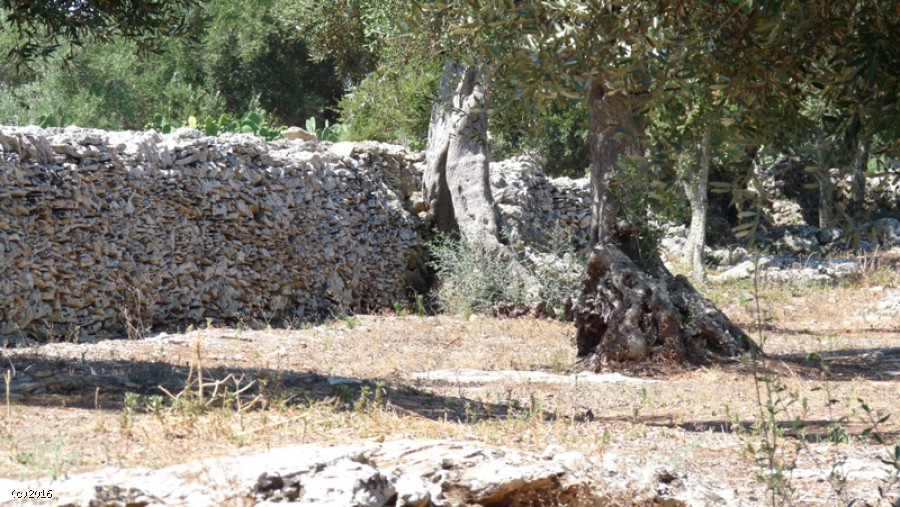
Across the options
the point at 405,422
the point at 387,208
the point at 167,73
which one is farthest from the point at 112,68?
the point at 405,422

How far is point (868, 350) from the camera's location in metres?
9.74

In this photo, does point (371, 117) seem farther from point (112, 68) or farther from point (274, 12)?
point (112, 68)

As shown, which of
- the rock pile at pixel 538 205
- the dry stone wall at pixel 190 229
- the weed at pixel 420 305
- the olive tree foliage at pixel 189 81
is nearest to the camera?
the dry stone wall at pixel 190 229

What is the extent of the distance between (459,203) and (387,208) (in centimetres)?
101

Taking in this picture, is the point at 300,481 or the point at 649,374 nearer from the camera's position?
the point at 300,481

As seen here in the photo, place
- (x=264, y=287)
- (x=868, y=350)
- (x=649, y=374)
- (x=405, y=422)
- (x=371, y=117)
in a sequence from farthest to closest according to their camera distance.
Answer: (x=371, y=117), (x=264, y=287), (x=868, y=350), (x=649, y=374), (x=405, y=422)

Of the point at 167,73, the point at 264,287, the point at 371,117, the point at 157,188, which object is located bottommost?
the point at 264,287

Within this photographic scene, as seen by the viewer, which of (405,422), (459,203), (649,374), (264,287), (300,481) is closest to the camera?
(300,481)

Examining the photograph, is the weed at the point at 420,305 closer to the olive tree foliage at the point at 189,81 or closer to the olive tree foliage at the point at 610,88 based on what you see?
the olive tree foliage at the point at 610,88

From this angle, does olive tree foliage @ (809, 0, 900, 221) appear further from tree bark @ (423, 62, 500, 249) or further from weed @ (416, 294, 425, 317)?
weed @ (416, 294, 425, 317)

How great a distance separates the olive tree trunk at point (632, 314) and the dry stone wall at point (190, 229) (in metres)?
3.86


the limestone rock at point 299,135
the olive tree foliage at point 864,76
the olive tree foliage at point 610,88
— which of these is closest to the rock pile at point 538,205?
the limestone rock at point 299,135

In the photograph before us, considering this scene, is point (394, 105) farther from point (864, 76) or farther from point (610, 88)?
point (864, 76)

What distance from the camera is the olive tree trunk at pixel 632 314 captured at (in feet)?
26.9
